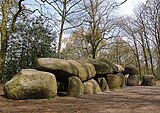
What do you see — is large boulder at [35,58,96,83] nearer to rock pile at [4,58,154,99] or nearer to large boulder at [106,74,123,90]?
rock pile at [4,58,154,99]

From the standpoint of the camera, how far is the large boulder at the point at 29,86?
9.02 meters

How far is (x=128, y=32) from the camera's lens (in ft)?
125

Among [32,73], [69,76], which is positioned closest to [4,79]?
[69,76]

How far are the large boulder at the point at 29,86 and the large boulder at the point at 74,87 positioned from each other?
67.8 inches

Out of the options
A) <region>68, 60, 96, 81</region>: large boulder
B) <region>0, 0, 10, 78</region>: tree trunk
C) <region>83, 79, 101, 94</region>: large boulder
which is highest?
<region>0, 0, 10, 78</region>: tree trunk

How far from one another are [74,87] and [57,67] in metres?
1.20

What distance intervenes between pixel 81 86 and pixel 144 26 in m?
26.3

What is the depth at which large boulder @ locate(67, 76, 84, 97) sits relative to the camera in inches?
435

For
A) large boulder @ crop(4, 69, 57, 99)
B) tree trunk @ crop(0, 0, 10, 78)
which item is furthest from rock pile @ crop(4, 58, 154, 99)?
tree trunk @ crop(0, 0, 10, 78)

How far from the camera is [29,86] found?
900cm

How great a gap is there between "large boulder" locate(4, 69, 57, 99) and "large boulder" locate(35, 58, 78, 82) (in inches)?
46.7

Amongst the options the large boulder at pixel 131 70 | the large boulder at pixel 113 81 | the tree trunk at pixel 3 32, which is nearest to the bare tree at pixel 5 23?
the tree trunk at pixel 3 32

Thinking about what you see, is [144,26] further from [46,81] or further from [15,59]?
[46,81]

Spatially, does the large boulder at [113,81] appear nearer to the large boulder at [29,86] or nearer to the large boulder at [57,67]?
the large boulder at [57,67]
